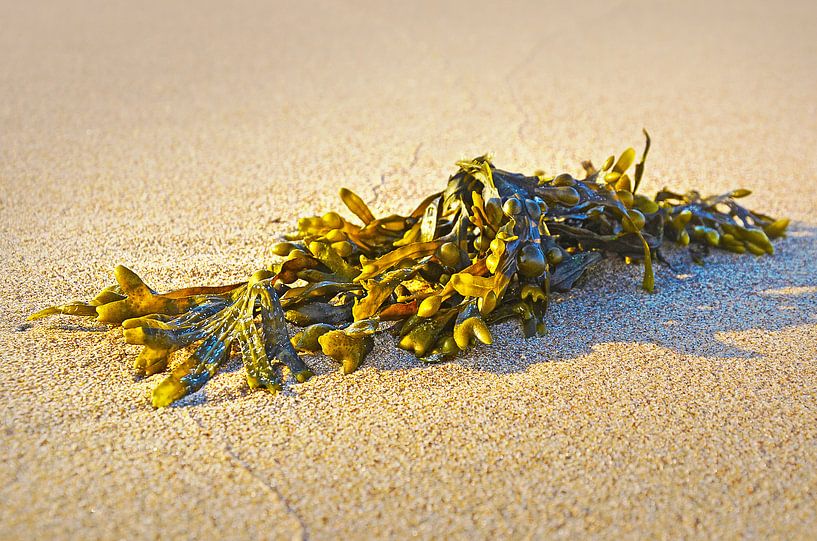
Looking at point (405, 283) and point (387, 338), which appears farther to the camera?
point (405, 283)

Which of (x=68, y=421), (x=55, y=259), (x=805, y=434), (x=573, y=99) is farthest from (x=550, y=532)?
(x=573, y=99)

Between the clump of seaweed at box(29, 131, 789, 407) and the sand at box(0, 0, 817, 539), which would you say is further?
the clump of seaweed at box(29, 131, 789, 407)

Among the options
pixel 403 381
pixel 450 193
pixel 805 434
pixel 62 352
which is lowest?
pixel 805 434

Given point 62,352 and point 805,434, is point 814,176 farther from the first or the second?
point 62,352

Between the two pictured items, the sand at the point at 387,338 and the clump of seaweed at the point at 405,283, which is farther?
the clump of seaweed at the point at 405,283
